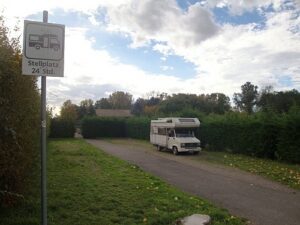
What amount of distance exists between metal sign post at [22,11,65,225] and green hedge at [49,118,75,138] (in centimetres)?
5681

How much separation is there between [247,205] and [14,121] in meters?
7.24

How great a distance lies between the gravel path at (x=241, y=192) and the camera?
396 inches

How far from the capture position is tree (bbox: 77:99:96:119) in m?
114

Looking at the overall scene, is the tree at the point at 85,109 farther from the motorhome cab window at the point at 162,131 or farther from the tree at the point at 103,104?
the motorhome cab window at the point at 162,131

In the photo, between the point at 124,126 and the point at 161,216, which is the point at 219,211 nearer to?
the point at 161,216

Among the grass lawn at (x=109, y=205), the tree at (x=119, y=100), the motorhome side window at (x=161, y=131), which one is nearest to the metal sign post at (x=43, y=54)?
the grass lawn at (x=109, y=205)

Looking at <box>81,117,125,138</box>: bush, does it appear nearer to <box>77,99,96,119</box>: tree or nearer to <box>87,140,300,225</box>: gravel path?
<box>87,140,300,225</box>: gravel path

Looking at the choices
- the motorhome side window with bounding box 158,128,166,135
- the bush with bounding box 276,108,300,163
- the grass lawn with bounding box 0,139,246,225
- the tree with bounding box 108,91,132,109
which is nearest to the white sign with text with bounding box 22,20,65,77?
the grass lawn with bounding box 0,139,246,225

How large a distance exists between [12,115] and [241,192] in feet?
29.3

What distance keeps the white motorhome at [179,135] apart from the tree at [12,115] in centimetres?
2122

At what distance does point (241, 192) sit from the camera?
527 inches

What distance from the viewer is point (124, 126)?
66375 mm

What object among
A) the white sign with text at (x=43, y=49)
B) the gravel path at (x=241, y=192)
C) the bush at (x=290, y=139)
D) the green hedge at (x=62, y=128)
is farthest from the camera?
the green hedge at (x=62, y=128)

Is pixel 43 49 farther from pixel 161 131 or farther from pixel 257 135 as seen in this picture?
pixel 161 131
